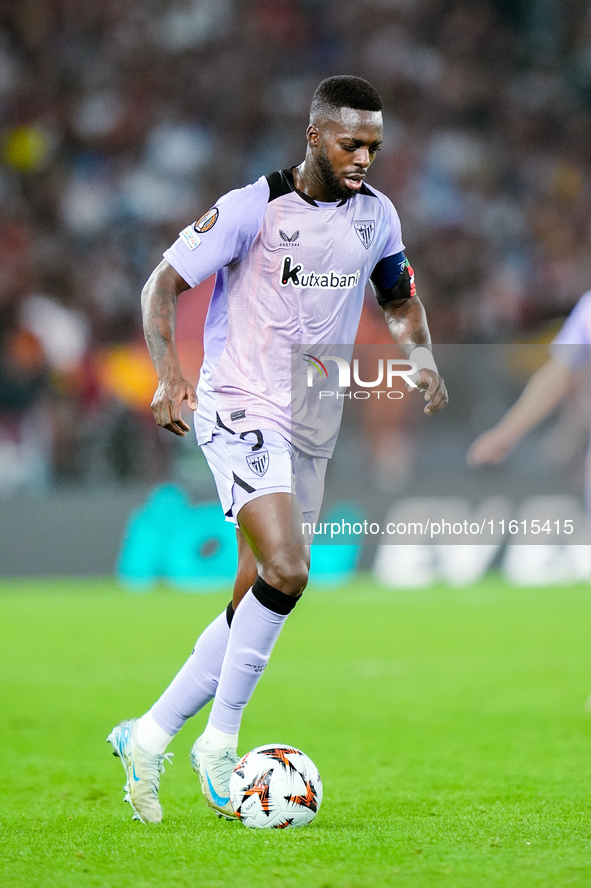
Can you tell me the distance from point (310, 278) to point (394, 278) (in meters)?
0.48

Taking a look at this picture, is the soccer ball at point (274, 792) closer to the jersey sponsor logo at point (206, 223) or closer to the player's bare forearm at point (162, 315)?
the player's bare forearm at point (162, 315)

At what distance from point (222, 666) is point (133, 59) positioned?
15.3 m

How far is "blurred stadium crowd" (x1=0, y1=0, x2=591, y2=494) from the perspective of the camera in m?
15.2

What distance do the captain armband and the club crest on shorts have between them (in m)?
0.91

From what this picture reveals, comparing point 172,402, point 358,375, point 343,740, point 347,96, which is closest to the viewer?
point 172,402

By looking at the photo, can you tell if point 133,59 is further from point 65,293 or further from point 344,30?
point 65,293

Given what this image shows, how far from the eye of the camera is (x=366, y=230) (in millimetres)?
4312

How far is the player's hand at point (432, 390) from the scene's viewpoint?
13.8 feet

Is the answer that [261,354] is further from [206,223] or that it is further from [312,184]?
[312,184]

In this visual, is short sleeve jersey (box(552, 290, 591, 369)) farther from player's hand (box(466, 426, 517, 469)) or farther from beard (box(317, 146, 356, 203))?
beard (box(317, 146, 356, 203))

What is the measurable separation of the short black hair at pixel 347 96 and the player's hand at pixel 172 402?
3.54ft

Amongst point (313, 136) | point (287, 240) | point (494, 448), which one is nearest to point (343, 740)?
point (494, 448)

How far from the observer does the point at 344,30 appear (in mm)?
18359

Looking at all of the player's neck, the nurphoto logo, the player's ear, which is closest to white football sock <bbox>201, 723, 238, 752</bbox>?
the nurphoto logo
